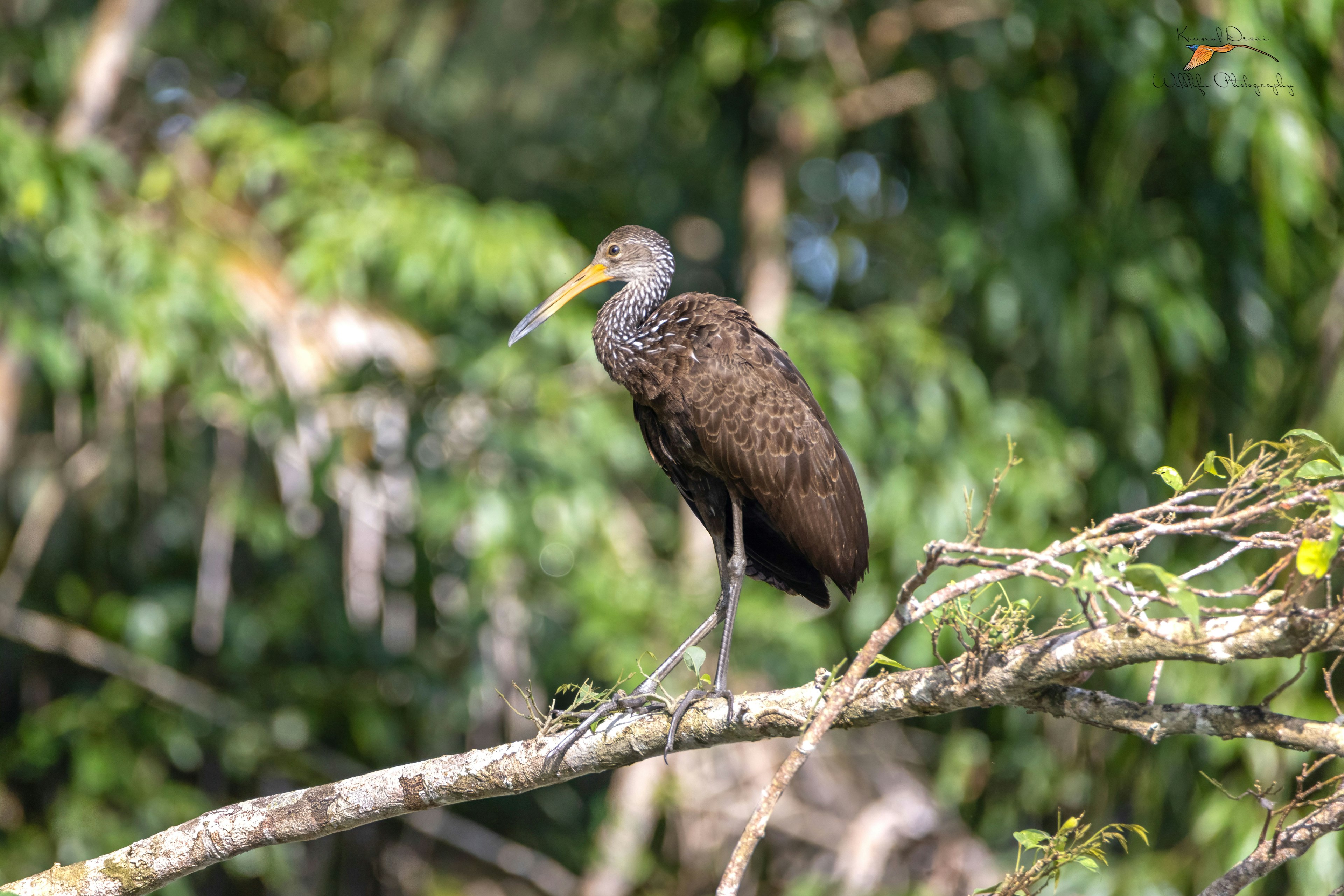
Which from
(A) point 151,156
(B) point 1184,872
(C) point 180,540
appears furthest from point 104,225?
(B) point 1184,872

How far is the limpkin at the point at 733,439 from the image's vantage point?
349 centimetres

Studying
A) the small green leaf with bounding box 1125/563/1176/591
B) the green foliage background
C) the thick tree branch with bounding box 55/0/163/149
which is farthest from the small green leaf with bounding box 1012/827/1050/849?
the thick tree branch with bounding box 55/0/163/149

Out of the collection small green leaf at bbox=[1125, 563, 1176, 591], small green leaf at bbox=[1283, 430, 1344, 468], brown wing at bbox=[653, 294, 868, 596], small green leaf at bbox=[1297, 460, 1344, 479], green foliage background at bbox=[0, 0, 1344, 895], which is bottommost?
green foliage background at bbox=[0, 0, 1344, 895]

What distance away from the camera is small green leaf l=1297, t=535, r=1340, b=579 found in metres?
1.95

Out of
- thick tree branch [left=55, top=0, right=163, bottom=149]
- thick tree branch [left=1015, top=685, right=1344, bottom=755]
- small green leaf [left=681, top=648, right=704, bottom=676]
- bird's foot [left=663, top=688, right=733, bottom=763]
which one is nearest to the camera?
thick tree branch [left=1015, top=685, right=1344, bottom=755]

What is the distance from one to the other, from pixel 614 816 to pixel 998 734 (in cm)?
197

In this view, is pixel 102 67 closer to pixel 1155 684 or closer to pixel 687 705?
pixel 687 705

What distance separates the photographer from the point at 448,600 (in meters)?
6.43

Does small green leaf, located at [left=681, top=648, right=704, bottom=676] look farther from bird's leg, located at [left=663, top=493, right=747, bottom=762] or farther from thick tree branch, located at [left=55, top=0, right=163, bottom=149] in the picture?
thick tree branch, located at [left=55, top=0, right=163, bottom=149]

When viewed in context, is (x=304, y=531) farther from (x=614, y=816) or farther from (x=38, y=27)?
(x=38, y=27)

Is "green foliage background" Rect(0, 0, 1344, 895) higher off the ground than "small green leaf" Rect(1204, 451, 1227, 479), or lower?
lower

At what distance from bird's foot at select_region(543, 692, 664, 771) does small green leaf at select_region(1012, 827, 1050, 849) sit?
2.73ft

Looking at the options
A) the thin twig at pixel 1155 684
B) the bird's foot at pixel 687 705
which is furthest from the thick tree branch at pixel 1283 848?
the bird's foot at pixel 687 705

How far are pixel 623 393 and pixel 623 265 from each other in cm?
231
